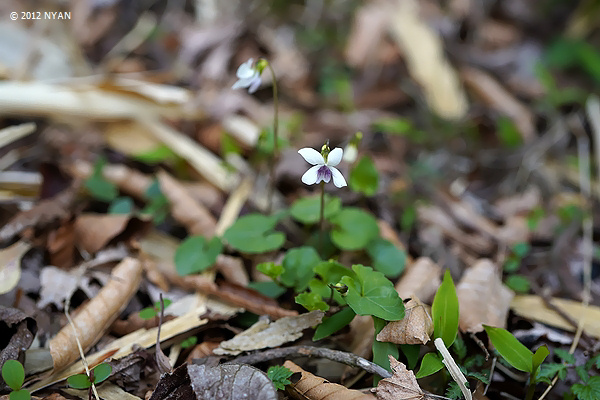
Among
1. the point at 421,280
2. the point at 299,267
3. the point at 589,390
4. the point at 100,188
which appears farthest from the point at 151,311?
the point at 589,390

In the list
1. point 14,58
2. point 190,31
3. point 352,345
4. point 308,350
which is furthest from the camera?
point 190,31

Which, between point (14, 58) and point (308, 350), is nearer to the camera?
point (308, 350)

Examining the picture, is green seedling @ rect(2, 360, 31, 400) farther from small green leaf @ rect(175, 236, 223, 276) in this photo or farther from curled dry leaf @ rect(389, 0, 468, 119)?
curled dry leaf @ rect(389, 0, 468, 119)

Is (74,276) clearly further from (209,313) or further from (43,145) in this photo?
(43,145)

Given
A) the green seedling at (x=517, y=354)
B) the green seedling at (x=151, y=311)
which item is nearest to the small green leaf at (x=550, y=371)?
the green seedling at (x=517, y=354)

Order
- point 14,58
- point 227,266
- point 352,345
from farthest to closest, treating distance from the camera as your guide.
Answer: point 14,58, point 227,266, point 352,345

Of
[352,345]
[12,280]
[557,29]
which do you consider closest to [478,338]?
[352,345]
